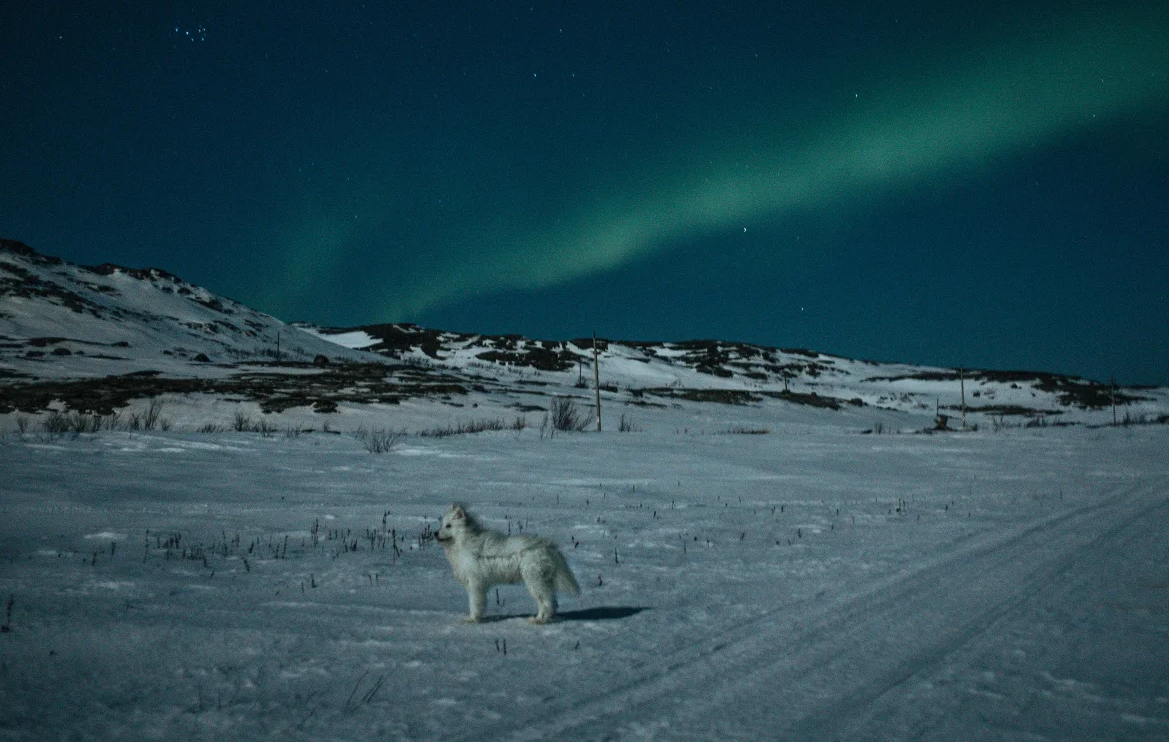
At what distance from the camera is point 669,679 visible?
3822 mm

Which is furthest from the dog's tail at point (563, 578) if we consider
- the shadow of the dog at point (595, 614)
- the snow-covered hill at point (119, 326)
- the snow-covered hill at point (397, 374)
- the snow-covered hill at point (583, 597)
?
the snow-covered hill at point (119, 326)

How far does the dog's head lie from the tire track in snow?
161 cm

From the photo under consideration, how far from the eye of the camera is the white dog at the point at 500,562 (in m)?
4.63

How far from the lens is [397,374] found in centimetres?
5519

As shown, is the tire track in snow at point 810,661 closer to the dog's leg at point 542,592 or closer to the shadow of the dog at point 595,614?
the shadow of the dog at point 595,614

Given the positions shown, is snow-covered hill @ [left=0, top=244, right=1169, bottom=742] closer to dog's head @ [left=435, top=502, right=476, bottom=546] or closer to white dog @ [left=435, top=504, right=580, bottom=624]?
white dog @ [left=435, top=504, right=580, bottom=624]

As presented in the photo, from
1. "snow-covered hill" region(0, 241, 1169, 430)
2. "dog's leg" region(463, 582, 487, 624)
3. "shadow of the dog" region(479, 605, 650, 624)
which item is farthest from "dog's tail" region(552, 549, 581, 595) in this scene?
"snow-covered hill" region(0, 241, 1169, 430)

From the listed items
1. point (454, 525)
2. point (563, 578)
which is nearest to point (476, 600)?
point (454, 525)

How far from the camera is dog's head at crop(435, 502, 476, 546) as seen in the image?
4.77 meters

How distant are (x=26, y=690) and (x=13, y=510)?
6.84 metres

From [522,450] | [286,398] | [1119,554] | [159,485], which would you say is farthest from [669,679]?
[286,398]

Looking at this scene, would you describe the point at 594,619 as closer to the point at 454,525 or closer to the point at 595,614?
the point at 595,614

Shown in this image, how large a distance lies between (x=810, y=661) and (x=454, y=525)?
246 cm

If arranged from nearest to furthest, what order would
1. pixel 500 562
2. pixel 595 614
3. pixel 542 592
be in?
pixel 500 562, pixel 542 592, pixel 595 614
